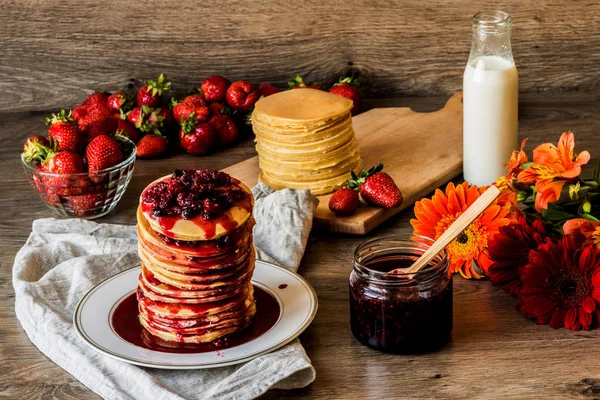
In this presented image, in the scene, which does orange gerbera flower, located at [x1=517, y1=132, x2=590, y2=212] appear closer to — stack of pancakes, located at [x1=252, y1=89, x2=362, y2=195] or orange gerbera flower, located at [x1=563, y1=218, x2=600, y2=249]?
orange gerbera flower, located at [x1=563, y1=218, x2=600, y2=249]

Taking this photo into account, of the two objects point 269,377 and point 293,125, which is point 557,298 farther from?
point 293,125

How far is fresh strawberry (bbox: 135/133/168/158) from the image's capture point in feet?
6.77

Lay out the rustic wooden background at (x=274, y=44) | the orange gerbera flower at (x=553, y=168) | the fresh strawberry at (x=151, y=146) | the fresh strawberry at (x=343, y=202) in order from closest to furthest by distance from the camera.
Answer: the orange gerbera flower at (x=553, y=168) < the fresh strawberry at (x=343, y=202) < the fresh strawberry at (x=151, y=146) < the rustic wooden background at (x=274, y=44)

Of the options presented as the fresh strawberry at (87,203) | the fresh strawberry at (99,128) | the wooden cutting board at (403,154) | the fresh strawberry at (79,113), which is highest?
the fresh strawberry at (99,128)

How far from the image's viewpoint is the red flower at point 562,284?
1.28m

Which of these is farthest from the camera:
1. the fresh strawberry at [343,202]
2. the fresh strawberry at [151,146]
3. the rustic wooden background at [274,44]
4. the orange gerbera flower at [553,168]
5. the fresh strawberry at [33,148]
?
the rustic wooden background at [274,44]

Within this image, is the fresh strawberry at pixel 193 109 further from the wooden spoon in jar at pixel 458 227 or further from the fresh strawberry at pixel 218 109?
the wooden spoon in jar at pixel 458 227

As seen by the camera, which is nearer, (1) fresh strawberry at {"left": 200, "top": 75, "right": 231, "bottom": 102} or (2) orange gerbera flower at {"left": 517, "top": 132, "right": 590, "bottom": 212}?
(2) orange gerbera flower at {"left": 517, "top": 132, "right": 590, "bottom": 212}

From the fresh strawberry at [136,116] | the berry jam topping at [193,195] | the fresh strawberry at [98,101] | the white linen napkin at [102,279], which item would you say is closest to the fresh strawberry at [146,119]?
the fresh strawberry at [136,116]

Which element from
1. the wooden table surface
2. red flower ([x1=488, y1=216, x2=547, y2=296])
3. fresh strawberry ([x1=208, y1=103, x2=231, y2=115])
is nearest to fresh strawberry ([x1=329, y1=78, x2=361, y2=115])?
fresh strawberry ([x1=208, y1=103, x2=231, y2=115])

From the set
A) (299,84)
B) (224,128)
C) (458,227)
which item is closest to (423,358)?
(458,227)

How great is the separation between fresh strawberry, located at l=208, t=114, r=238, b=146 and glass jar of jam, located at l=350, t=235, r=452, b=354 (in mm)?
898

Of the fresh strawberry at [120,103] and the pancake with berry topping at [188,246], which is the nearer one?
the pancake with berry topping at [188,246]

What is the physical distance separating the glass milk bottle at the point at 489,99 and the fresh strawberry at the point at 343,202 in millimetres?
302
